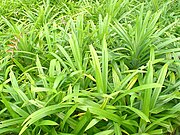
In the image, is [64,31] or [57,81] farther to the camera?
[64,31]

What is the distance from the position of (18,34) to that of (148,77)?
1.26 metres

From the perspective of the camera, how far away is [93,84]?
83.8 inches

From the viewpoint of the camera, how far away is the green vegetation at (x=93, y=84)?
1.82 metres

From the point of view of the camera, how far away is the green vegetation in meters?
1.82

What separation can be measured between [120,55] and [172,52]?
14.9 inches

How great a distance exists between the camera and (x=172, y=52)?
2301mm

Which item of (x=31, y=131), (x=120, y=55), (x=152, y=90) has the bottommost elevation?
(x=31, y=131)

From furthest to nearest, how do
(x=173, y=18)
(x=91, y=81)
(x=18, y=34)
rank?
1. (x=173, y=18)
2. (x=18, y=34)
3. (x=91, y=81)

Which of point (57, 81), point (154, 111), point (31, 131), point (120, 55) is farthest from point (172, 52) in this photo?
point (31, 131)

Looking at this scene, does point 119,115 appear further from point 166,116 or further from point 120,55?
point 120,55

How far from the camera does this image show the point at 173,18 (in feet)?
10.3

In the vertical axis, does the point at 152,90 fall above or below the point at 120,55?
below

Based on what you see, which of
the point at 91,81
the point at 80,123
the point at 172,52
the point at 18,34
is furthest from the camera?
the point at 18,34

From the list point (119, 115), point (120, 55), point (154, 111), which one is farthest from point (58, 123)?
point (120, 55)
